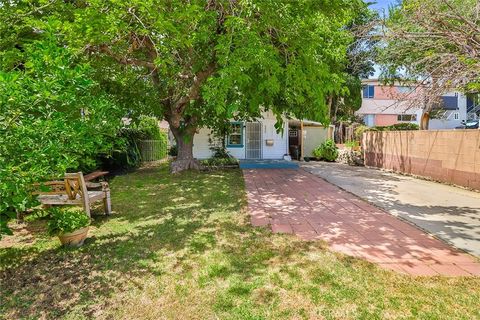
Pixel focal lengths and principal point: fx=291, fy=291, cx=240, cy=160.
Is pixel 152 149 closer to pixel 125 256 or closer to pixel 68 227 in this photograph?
pixel 68 227

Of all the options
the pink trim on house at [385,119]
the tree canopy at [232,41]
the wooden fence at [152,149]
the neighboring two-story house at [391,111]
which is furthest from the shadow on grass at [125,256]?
the pink trim on house at [385,119]

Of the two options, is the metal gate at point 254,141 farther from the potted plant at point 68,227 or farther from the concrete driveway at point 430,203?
the potted plant at point 68,227

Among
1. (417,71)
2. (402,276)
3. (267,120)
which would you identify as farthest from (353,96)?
(402,276)

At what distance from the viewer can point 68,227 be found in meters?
4.41

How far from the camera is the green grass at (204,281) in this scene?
2922 mm

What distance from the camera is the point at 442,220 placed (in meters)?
5.84

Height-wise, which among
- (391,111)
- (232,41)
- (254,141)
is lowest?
(254,141)

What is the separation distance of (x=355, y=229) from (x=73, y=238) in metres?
4.75

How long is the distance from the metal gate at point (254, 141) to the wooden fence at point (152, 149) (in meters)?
5.72

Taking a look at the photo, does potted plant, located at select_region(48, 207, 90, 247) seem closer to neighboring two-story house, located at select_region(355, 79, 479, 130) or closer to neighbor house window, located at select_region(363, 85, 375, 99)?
neighboring two-story house, located at select_region(355, 79, 479, 130)

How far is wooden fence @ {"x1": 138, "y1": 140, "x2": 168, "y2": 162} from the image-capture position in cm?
1680

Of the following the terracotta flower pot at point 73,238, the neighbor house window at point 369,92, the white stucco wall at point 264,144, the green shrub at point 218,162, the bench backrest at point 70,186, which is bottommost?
the terracotta flower pot at point 73,238

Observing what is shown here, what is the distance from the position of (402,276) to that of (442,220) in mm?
3089

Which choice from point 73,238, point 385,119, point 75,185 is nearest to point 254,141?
point 75,185
